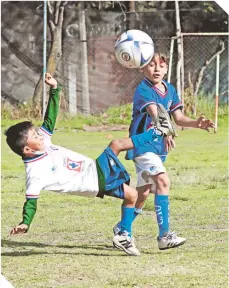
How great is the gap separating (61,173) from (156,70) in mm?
1203

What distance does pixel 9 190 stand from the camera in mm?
9742

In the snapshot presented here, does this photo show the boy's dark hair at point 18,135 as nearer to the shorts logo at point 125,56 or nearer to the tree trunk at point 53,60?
the shorts logo at point 125,56

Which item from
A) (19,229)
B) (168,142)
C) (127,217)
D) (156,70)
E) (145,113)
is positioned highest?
(156,70)

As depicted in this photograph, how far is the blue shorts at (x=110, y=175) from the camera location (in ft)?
21.2

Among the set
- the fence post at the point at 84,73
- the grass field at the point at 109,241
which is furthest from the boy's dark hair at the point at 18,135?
the fence post at the point at 84,73

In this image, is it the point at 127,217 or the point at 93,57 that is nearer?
the point at 127,217

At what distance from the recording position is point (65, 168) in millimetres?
6387

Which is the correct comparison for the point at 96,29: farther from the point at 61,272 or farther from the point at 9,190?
the point at 61,272

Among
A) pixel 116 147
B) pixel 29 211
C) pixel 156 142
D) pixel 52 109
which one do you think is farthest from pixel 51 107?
pixel 29 211

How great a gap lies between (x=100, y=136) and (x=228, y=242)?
31.8 ft

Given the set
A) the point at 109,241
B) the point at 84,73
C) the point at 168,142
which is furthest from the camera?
the point at 84,73


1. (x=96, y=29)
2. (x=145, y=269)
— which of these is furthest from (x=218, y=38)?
(x=145, y=269)

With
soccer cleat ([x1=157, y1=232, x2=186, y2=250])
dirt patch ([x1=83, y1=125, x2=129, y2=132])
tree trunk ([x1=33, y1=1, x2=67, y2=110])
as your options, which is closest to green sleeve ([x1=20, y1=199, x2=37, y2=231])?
soccer cleat ([x1=157, y1=232, x2=186, y2=250])

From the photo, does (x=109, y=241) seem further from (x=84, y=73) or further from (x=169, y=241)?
(x=84, y=73)
